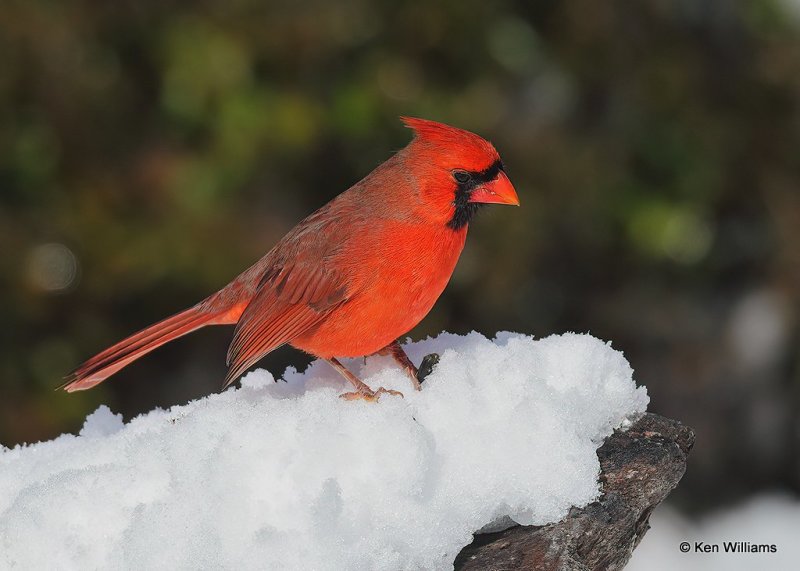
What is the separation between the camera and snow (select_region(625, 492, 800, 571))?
371cm

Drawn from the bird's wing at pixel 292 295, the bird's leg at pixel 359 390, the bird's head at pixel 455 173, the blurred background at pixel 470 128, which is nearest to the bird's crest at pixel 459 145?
the bird's head at pixel 455 173

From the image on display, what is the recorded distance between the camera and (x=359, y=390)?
2.25 meters

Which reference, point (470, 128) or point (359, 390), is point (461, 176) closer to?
point (359, 390)

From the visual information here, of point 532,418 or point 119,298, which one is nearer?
point 532,418

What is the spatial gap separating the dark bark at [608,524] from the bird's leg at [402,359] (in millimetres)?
401

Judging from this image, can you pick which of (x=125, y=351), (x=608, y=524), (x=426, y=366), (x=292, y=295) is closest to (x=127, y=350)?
(x=125, y=351)

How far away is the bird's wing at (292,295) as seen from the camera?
235 centimetres

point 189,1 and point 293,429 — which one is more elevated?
point 189,1

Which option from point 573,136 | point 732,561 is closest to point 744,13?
point 573,136

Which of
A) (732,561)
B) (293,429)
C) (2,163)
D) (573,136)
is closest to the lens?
(293,429)

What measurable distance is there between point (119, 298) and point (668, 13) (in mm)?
2594

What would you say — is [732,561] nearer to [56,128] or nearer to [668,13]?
[668,13]

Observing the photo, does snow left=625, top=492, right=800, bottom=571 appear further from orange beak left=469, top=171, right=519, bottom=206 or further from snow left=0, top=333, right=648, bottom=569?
orange beak left=469, top=171, right=519, bottom=206

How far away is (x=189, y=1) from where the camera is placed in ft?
13.4
